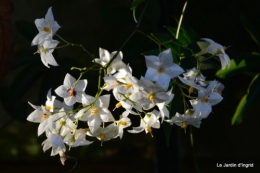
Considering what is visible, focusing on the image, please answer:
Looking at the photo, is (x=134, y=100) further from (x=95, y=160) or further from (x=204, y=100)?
(x=95, y=160)

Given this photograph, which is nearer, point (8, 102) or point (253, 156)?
point (8, 102)

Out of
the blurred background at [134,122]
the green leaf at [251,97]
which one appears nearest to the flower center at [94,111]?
the green leaf at [251,97]

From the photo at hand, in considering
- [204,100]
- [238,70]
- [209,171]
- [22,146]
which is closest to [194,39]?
[238,70]

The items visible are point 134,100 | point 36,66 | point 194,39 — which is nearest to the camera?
point 134,100

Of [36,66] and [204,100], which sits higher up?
[204,100]

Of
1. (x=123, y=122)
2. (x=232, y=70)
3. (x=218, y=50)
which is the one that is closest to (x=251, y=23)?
(x=232, y=70)

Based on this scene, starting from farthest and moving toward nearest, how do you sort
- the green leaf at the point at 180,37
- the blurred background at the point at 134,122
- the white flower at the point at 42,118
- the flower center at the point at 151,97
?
the blurred background at the point at 134,122 → the green leaf at the point at 180,37 → the white flower at the point at 42,118 → the flower center at the point at 151,97

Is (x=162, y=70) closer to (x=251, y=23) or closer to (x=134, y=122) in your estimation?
(x=251, y=23)

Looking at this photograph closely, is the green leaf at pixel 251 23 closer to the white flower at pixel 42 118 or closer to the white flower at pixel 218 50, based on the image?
the white flower at pixel 218 50
